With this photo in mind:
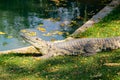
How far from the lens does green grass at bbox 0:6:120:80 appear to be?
7.56 m

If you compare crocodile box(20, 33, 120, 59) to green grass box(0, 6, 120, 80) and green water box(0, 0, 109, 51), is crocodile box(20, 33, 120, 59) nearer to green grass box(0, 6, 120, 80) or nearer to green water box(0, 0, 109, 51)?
green grass box(0, 6, 120, 80)

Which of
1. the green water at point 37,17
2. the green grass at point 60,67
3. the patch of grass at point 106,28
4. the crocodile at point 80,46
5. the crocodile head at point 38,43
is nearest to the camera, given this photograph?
the green grass at point 60,67

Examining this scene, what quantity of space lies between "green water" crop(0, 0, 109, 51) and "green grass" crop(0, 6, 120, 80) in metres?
3.70

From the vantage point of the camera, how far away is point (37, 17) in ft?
59.1

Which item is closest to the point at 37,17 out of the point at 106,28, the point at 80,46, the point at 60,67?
the point at 106,28

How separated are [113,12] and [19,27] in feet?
13.9

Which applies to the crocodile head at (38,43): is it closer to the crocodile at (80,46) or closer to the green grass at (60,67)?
the crocodile at (80,46)

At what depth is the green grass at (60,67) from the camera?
7.56m

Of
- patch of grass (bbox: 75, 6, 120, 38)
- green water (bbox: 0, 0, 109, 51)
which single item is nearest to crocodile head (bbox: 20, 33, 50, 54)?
patch of grass (bbox: 75, 6, 120, 38)

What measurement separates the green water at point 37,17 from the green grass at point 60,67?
12.1 feet

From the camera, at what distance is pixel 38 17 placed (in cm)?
1803

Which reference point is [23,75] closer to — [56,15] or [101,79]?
[101,79]

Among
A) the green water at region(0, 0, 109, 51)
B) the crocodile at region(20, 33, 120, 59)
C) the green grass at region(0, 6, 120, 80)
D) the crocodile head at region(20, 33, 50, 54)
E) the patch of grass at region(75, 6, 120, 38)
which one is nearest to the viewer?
the green grass at region(0, 6, 120, 80)

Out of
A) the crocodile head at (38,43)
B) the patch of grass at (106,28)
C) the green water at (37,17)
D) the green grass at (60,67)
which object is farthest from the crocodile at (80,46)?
the green water at (37,17)
